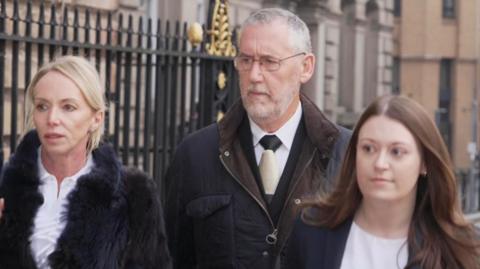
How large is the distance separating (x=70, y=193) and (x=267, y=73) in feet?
2.92

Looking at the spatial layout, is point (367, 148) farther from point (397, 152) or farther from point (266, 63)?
point (266, 63)

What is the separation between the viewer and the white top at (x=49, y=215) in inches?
120

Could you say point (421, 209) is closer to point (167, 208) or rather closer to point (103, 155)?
point (103, 155)

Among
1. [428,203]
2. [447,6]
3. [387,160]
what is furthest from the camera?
[447,6]

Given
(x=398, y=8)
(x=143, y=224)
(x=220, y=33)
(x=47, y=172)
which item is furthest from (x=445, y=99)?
(x=47, y=172)

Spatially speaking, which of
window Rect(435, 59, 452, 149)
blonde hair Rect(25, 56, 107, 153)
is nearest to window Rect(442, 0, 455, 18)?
window Rect(435, 59, 452, 149)

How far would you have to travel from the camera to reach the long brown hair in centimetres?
258

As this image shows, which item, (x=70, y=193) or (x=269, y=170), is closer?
(x=70, y=193)

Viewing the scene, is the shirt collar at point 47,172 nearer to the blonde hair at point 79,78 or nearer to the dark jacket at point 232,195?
the blonde hair at point 79,78

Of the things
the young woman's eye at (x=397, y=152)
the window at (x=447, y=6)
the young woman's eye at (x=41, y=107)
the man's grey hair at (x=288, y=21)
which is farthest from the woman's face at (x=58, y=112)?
the window at (x=447, y=6)

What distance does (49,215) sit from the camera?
10.1 feet

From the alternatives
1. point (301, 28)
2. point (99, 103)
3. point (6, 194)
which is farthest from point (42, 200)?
point (301, 28)

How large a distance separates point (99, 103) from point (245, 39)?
71cm

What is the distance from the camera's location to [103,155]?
3186 millimetres
